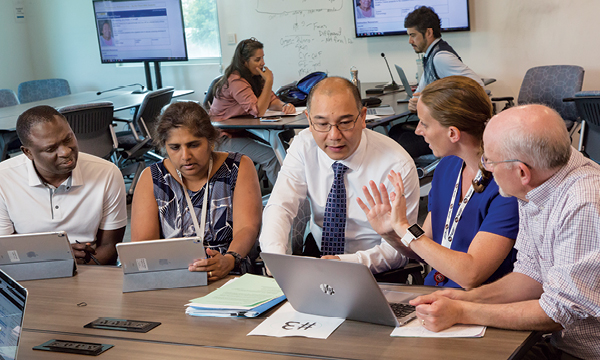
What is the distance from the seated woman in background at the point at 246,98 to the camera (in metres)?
4.43

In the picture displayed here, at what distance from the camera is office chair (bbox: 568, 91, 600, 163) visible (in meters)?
3.71

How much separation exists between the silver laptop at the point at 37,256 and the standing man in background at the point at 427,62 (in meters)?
2.75

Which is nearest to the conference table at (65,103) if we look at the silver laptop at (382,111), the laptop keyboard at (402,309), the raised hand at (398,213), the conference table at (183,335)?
the silver laptop at (382,111)

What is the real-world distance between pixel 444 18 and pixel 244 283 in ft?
15.6

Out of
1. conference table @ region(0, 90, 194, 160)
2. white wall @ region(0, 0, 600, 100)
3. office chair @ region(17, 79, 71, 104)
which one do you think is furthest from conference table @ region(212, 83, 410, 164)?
office chair @ region(17, 79, 71, 104)

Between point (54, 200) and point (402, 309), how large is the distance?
62.3 inches

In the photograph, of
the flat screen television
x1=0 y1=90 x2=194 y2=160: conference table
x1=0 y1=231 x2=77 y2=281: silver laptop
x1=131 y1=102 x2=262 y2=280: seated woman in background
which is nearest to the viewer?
x1=0 y1=231 x2=77 y2=281: silver laptop

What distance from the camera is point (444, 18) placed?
5793 millimetres

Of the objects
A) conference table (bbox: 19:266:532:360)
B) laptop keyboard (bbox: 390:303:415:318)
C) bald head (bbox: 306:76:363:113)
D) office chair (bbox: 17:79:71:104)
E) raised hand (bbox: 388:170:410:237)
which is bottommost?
conference table (bbox: 19:266:532:360)

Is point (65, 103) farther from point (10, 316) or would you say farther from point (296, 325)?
point (296, 325)

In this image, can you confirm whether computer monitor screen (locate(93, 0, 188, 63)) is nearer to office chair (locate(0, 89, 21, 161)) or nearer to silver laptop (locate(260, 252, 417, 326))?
office chair (locate(0, 89, 21, 161))

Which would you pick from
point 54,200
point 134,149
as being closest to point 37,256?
point 54,200

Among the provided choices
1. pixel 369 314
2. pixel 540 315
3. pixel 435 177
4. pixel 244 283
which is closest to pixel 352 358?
pixel 369 314

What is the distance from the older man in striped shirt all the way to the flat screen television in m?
4.72
